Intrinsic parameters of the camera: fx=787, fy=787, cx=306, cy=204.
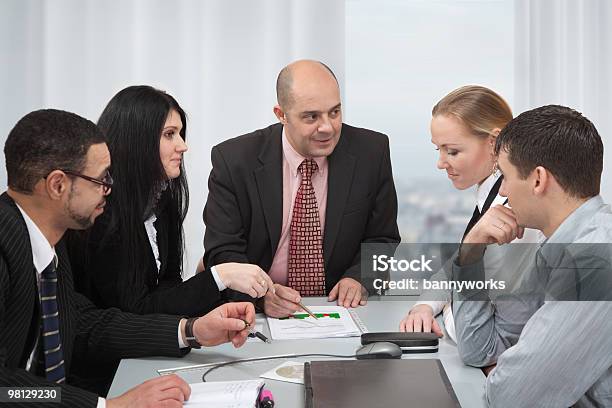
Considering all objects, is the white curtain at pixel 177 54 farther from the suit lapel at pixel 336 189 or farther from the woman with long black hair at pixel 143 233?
the woman with long black hair at pixel 143 233

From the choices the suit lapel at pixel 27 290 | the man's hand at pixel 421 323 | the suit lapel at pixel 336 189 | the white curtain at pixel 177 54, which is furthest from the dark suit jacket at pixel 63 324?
the white curtain at pixel 177 54

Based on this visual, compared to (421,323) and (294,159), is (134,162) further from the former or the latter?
(421,323)

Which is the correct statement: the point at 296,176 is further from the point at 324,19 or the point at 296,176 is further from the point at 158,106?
the point at 324,19

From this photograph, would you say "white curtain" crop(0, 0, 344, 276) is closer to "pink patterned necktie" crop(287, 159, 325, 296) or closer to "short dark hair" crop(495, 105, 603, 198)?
"pink patterned necktie" crop(287, 159, 325, 296)

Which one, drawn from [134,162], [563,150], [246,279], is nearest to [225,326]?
[246,279]

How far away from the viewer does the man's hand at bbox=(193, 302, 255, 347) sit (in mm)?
1968

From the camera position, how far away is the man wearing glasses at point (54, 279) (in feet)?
5.41

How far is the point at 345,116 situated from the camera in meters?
4.30

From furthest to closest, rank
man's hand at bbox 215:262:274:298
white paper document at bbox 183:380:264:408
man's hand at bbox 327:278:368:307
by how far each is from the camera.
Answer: man's hand at bbox 327:278:368:307
man's hand at bbox 215:262:274:298
white paper document at bbox 183:380:264:408

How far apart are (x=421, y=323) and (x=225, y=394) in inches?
28.9

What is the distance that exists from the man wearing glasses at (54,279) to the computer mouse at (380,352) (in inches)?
11.6

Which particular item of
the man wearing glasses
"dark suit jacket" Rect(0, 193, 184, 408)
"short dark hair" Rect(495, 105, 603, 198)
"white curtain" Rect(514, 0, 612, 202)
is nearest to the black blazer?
"dark suit jacket" Rect(0, 193, 184, 408)

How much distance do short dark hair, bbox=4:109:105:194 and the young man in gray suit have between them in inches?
37.0

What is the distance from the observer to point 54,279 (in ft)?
6.10
